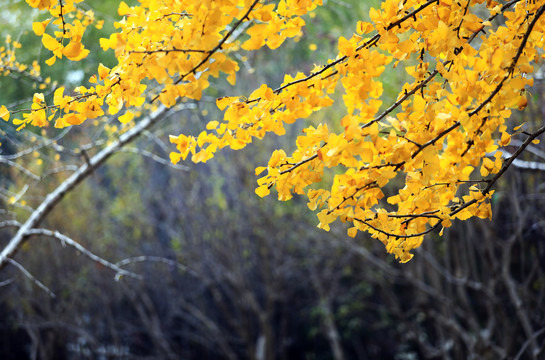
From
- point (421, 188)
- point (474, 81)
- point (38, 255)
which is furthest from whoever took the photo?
point (38, 255)

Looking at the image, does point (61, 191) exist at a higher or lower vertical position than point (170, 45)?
higher

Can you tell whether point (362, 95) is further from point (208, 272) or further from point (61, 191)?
point (208, 272)

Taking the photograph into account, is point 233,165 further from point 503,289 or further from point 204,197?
point 503,289

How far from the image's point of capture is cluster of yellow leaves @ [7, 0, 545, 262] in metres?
1.32

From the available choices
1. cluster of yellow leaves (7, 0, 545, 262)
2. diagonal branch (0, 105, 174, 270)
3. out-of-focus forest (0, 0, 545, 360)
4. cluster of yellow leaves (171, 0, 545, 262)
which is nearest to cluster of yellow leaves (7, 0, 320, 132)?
cluster of yellow leaves (7, 0, 545, 262)

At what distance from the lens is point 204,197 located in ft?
24.9

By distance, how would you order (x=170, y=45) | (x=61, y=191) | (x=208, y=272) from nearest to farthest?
(x=170, y=45)
(x=61, y=191)
(x=208, y=272)

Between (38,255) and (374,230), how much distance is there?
21.2 feet

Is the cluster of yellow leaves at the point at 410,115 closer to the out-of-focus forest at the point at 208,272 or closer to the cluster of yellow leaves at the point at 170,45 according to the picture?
the cluster of yellow leaves at the point at 170,45

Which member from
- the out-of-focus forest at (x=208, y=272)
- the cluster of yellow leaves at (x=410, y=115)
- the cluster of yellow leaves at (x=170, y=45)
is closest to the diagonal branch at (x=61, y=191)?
the cluster of yellow leaves at (x=170, y=45)

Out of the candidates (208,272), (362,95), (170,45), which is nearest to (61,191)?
(170,45)

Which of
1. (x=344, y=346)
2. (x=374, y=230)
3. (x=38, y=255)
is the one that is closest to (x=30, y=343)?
(x=38, y=255)

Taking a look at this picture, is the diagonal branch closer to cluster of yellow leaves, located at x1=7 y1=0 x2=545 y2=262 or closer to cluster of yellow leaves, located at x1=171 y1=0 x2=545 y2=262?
cluster of yellow leaves, located at x1=7 y1=0 x2=545 y2=262

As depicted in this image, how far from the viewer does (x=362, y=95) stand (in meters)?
1.51
